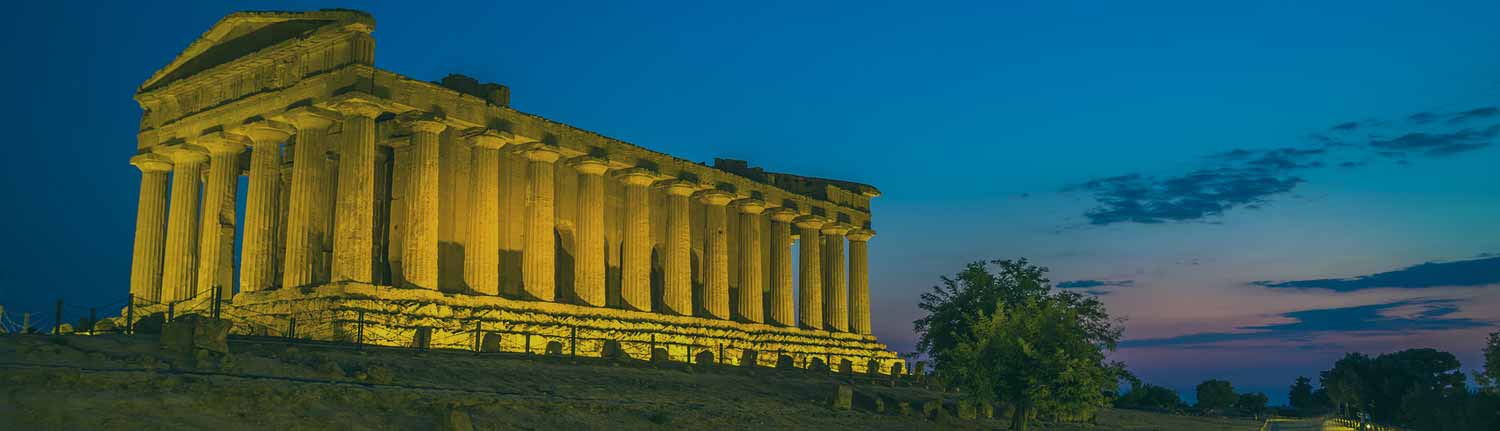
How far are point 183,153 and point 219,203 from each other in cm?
283

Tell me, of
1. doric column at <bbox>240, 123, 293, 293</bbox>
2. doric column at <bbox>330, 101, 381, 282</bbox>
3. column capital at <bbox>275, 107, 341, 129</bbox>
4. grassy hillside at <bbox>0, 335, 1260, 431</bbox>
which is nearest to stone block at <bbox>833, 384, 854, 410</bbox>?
grassy hillside at <bbox>0, 335, 1260, 431</bbox>

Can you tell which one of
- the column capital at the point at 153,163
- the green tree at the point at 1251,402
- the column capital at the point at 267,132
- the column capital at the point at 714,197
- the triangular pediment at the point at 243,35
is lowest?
the green tree at the point at 1251,402

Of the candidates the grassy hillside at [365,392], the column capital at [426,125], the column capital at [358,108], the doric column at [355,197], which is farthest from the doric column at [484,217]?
the grassy hillside at [365,392]

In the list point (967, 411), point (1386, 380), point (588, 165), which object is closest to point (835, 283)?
point (588, 165)

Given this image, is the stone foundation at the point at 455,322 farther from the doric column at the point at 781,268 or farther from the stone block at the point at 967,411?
the doric column at the point at 781,268

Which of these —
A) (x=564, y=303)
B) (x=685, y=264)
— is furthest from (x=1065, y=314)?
(x=685, y=264)

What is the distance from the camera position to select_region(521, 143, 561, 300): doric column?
4634 centimetres

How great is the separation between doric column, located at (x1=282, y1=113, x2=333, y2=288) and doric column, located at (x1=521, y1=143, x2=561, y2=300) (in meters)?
7.32

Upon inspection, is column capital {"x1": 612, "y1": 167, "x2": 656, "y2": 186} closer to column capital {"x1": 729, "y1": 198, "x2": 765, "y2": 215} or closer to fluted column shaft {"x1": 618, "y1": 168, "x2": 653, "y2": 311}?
fluted column shaft {"x1": 618, "y1": 168, "x2": 653, "y2": 311}

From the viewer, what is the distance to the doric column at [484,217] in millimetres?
43688

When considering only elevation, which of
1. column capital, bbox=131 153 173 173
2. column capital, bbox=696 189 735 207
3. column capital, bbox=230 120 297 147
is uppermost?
column capital, bbox=696 189 735 207

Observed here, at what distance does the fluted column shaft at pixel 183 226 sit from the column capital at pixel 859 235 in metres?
34.8

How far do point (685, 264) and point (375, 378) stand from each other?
30.8 meters

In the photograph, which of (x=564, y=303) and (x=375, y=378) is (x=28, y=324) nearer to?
(x=375, y=378)
